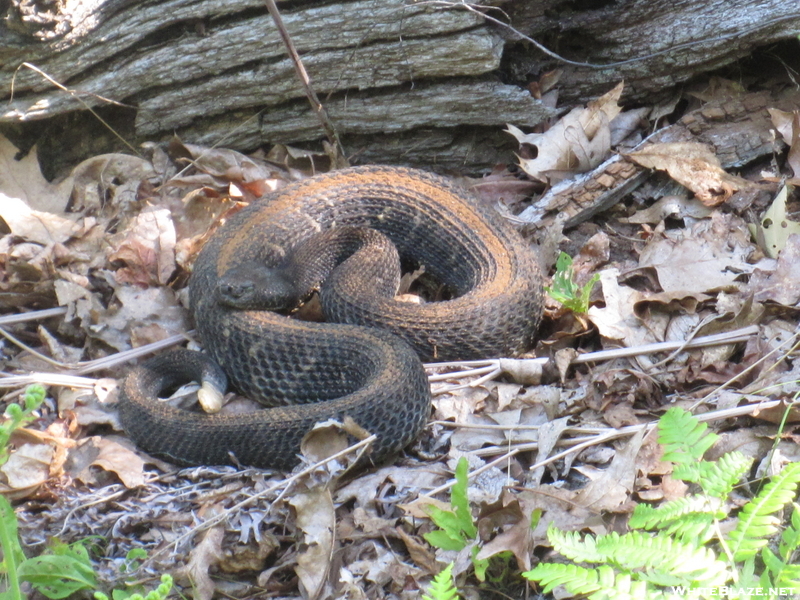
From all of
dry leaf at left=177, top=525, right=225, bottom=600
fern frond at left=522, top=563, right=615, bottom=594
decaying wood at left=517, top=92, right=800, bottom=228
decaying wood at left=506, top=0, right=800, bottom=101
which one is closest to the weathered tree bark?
decaying wood at left=506, top=0, right=800, bottom=101

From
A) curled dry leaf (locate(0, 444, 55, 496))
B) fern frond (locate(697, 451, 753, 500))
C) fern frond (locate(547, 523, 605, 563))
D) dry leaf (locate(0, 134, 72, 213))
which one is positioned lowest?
curled dry leaf (locate(0, 444, 55, 496))

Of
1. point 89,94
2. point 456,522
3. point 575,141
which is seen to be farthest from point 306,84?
point 456,522

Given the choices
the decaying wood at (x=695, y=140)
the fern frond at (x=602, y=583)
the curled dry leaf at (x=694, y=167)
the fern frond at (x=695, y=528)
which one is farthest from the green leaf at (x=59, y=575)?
the curled dry leaf at (x=694, y=167)

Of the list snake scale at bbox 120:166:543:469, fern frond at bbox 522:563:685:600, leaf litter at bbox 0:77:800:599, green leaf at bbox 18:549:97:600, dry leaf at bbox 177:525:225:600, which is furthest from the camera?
snake scale at bbox 120:166:543:469

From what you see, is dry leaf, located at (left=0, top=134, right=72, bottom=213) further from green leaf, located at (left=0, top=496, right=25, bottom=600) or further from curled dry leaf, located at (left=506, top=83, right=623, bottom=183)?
curled dry leaf, located at (left=506, top=83, right=623, bottom=183)

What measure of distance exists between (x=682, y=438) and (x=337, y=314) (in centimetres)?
320

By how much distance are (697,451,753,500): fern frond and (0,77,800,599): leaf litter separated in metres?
0.76

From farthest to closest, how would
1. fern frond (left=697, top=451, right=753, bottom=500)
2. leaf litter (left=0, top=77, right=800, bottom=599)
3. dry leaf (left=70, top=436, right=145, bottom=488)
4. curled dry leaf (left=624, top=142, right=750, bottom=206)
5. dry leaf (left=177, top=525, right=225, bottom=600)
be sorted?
curled dry leaf (left=624, top=142, right=750, bottom=206) < dry leaf (left=70, top=436, right=145, bottom=488) < leaf litter (left=0, top=77, right=800, bottom=599) < dry leaf (left=177, top=525, right=225, bottom=600) < fern frond (left=697, top=451, right=753, bottom=500)

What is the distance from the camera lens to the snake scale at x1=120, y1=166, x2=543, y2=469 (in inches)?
175

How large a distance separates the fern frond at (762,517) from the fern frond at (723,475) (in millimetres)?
112

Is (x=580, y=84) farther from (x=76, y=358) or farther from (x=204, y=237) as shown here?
(x=76, y=358)

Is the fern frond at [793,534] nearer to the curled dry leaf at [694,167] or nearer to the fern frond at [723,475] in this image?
the fern frond at [723,475]

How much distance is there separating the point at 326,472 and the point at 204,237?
10.2 ft

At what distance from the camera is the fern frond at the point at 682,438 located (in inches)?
112
